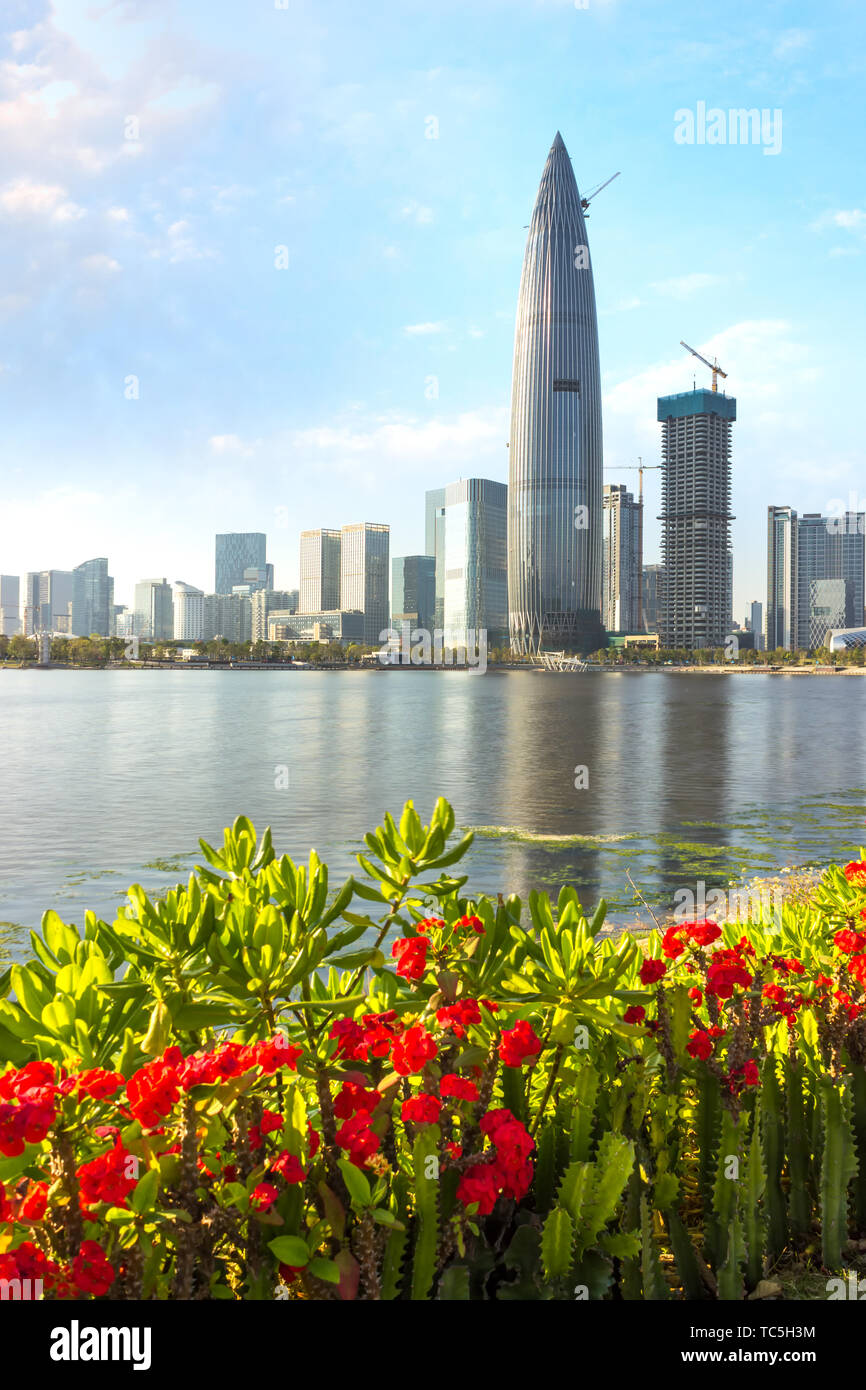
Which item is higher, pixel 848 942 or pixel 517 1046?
pixel 517 1046

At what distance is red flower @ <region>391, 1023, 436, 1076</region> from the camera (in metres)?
3.42

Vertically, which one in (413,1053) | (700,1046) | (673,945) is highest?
(413,1053)

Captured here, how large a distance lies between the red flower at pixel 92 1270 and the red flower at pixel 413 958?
1607mm

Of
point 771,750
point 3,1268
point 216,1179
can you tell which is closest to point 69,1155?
point 3,1268

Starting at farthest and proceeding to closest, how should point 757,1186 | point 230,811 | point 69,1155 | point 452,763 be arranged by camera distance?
point 452,763 → point 230,811 → point 757,1186 → point 69,1155

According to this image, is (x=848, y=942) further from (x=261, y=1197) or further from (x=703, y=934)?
(x=261, y=1197)

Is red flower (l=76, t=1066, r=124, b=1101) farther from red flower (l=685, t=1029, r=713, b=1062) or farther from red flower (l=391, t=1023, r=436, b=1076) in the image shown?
red flower (l=685, t=1029, r=713, b=1062)

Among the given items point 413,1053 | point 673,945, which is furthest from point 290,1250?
point 673,945

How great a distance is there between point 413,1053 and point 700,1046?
2.03m

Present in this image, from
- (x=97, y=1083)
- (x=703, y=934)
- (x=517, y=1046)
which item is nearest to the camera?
(x=97, y=1083)

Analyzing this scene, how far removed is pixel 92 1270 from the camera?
2.98 metres

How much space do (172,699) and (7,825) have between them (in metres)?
84.2

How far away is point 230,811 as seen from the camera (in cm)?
3219
